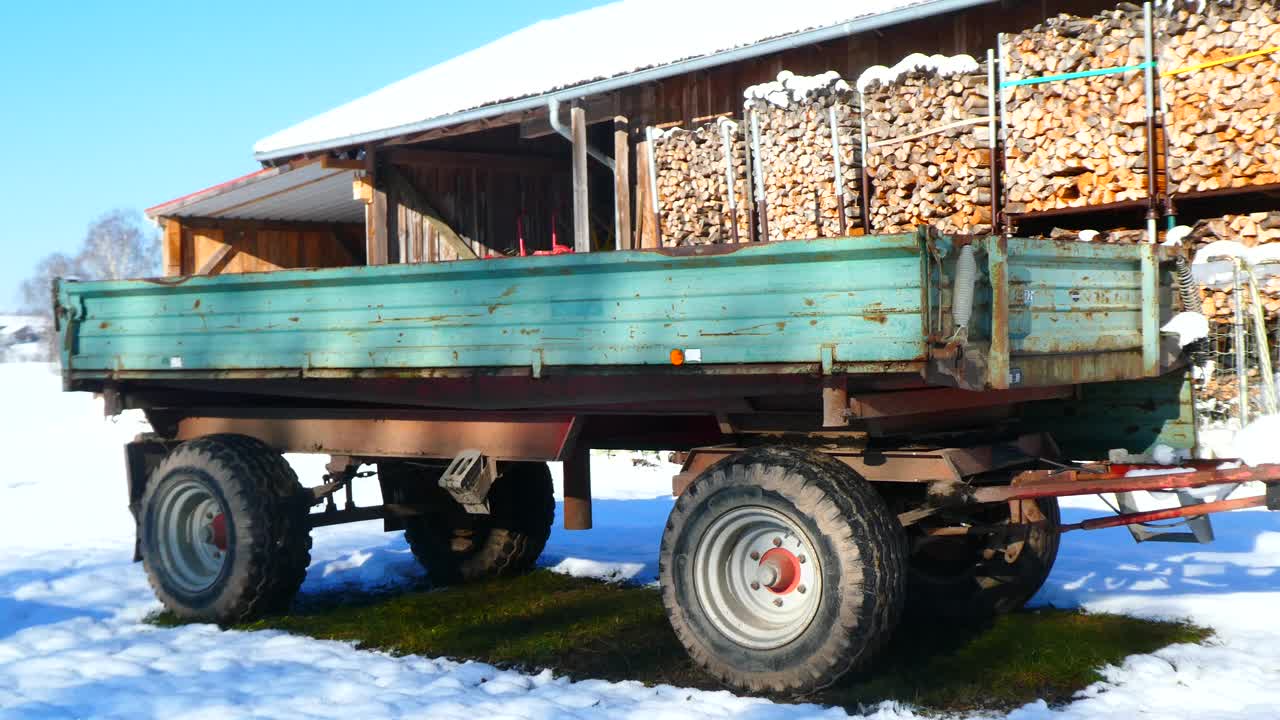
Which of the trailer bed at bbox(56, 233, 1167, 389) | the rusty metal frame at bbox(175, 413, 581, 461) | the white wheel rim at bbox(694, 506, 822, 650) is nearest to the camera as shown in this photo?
the trailer bed at bbox(56, 233, 1167, 389)

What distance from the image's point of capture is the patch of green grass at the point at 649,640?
5.20 metres

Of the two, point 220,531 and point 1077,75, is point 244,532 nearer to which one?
point 220,531

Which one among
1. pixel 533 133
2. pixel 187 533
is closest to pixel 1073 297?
pixel 187 533

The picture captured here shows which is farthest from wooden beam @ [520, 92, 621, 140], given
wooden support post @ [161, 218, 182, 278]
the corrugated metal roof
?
wooden support post @ [161, 218, 182, 278]

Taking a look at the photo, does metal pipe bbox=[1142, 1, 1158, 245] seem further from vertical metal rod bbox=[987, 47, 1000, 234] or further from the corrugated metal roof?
the corrugated metal roof

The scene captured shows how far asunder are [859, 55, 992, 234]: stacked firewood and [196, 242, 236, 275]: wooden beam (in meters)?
12.2

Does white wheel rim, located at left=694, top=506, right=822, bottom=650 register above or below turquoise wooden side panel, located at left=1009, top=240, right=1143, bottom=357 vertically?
below

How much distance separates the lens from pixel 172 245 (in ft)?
64.8

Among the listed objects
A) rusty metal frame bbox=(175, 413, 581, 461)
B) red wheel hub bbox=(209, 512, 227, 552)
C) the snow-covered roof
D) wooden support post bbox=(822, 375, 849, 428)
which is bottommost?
red wheel hub bbox=(209, 512, 227, 552)

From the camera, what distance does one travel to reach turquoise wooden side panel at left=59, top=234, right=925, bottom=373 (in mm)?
4773

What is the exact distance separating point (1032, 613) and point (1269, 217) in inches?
166

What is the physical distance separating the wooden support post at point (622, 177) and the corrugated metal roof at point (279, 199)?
4.61 m

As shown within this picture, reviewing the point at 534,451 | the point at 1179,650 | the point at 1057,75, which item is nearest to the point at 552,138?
the point at 1057,75

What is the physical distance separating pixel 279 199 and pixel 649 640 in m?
14.8
